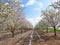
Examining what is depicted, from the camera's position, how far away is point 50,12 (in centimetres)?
5659

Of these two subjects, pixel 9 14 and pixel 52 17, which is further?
pixel 52 17

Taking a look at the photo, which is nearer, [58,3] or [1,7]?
[1,7]

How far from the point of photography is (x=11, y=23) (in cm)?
4181

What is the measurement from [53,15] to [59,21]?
3.66 meters

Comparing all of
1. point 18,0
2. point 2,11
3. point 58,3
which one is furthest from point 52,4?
point 2,11

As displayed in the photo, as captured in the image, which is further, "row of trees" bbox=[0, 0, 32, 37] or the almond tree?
the almond tree

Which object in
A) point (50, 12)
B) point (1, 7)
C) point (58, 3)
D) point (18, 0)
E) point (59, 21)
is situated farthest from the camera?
point (50, 12)

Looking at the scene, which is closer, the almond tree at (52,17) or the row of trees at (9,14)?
the row of trees at (9,14)

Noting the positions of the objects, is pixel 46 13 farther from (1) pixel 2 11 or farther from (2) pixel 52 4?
(1) pixel 2 11

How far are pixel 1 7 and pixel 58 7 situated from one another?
1683cm

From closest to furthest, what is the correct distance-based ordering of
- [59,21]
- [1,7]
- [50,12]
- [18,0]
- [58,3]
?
[1,7] → [58,3] → [18,0] → [59,21] → [50,12]

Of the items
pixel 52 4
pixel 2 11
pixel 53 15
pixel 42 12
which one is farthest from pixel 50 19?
pixel 2 11

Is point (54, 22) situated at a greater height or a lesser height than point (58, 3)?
lesser

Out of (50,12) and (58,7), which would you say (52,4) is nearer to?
(58,7)
